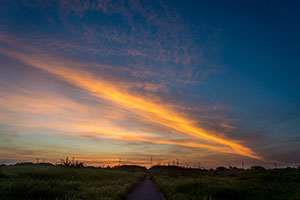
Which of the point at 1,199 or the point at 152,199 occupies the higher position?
the point at 1,199

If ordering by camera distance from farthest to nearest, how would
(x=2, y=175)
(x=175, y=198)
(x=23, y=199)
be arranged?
(x=2, y=175), (x=175, y=198), (x=23, y=199)

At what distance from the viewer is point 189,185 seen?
63.8ft

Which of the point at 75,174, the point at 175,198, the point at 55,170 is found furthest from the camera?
the point at 75,174

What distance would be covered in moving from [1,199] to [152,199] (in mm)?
10233

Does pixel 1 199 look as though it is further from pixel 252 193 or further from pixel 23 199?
pixel 252 193

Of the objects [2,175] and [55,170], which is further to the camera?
[55,170]

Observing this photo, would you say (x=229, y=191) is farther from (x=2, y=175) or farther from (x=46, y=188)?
(x=2, y=175)

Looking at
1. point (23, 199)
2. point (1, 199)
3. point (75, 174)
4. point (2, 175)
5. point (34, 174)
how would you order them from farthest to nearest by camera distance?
point (75, 174), point (34, 174), point (2, 175), point (23, 199), point (1, 199)

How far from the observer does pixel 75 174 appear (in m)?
25.8

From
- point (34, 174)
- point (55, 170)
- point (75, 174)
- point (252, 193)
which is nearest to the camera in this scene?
point (252, 193)

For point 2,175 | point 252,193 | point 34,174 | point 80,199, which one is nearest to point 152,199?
point 80,199

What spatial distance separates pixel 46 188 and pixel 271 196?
15648 mm

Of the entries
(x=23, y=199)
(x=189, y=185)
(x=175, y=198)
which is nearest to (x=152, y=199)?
(x=175, y=198)

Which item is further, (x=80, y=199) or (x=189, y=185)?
(x=189, y=185)
